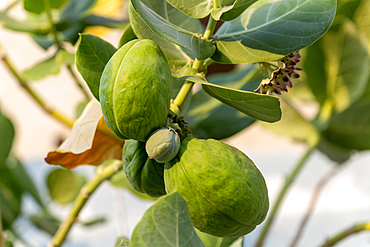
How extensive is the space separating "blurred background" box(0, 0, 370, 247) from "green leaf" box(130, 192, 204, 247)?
0.22m

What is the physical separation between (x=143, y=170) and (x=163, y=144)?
0.06 metres

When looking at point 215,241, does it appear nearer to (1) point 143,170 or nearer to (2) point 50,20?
(1) point 143,170

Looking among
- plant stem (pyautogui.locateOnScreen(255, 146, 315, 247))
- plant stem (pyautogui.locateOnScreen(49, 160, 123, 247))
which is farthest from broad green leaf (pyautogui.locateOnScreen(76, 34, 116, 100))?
plant stem (pyautogui.locateOnScreen(255, 146, 315, 247))

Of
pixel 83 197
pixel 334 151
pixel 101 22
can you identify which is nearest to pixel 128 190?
pixel 83 197

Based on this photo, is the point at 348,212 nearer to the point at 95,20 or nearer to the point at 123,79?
the point at 95,20

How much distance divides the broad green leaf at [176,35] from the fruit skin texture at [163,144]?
0.21 feet

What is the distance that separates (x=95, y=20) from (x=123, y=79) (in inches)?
14.7

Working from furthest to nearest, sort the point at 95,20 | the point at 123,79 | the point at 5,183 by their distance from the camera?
the point at 5,183
the point at 95,20
the point at 123,79

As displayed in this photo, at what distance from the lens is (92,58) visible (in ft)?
0.98

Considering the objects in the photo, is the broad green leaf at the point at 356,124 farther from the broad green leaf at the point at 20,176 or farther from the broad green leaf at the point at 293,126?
the broad green leaf at the point at 20,176

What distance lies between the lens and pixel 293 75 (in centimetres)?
29

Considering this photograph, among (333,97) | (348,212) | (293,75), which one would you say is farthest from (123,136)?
(348,212)

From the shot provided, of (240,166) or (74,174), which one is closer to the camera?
(240,166)

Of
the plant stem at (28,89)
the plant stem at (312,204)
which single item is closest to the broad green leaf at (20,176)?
the plant stem at (28,89)
